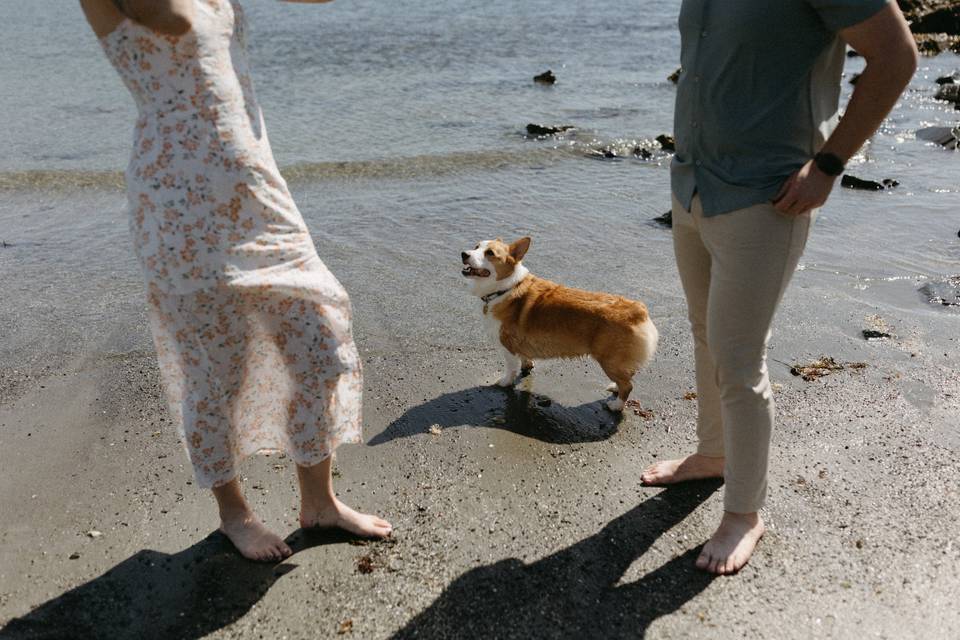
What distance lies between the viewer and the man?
2273 millimetres

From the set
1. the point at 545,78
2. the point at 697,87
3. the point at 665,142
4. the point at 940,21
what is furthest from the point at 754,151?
the point at 940,21

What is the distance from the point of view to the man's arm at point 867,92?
85.2 inches

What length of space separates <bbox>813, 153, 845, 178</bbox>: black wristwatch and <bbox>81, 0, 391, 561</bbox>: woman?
5.43 ft

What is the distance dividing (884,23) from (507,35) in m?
21.3

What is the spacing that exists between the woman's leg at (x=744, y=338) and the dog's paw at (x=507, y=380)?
5.62ft

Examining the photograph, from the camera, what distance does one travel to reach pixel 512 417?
417 cm

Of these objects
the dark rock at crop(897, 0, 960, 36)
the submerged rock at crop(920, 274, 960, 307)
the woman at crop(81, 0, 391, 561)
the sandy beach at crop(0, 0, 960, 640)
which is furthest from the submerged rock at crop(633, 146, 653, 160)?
the dark rock at crop(897, 0, 960, 36)

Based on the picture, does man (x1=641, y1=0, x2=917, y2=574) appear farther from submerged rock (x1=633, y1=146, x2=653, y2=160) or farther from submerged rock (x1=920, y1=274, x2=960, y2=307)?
submerged rock (x1=633, y1=146, x2=653, y2=160)

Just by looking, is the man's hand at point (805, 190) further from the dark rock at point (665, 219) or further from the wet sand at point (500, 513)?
the dark rock at point (665, 219)

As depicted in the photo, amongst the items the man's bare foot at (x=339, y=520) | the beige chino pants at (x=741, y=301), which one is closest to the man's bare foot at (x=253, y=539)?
the man's bare foot at (x=339, y=520)

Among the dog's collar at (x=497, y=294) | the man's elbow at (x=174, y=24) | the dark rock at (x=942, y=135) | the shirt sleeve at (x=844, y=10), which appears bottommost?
the dark rock at (x=942, y=135)

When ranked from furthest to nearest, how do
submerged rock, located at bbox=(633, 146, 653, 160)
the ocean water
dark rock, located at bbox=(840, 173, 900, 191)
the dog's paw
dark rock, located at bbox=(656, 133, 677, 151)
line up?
dark rock, located at bbox=(656, 133, 677, 151)
submerged rock, located at bbox=(633, 146, 653, 160)
dark rock, located at bbox=(840, 173, 900, 191)
the ocean water
the dog's paw

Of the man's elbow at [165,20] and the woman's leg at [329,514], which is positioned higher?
the man's elbow at [165,20]

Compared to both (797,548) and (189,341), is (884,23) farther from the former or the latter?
(189,341)
